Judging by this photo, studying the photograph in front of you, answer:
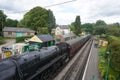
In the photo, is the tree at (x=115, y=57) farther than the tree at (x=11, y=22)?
No

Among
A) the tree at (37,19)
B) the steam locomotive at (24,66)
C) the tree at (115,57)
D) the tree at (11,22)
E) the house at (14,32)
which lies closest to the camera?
the steam locomotive at (24,66)

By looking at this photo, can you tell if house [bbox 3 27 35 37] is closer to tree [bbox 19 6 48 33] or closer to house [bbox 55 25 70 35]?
tree [bbox 19 6 48 33]

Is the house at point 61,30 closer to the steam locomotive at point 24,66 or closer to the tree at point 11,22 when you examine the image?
the tree at point 11,22

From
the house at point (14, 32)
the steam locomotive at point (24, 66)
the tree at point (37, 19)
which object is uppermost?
the tree at point (37, 19)

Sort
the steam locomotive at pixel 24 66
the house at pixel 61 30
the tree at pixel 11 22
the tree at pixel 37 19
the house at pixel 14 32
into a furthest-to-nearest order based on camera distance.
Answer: the tree at pixel 11 22, the house at pixel 61 30, the tree at pixel 37 19, the house at pixel 14 32, the steam locomotive at pixel 24 66

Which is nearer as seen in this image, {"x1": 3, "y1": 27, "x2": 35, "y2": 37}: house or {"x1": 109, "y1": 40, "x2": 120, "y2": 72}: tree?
{"x1": 109, "y1": 40, "x2": 120, "y2": 72}: tree

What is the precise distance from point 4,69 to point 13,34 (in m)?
63.3

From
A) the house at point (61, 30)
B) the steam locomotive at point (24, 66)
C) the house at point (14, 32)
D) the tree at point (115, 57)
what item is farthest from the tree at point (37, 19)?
the tree at point (115, 57)

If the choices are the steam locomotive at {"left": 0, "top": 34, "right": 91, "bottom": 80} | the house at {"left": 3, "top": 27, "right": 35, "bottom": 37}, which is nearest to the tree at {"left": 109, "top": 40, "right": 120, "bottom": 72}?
the steam locomotive at {"left": 0, "top": 34, "right": 91, "bottom": 80}

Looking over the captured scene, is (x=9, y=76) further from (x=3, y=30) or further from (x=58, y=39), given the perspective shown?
(x=3, y=30)

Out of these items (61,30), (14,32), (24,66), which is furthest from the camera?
(61,30)

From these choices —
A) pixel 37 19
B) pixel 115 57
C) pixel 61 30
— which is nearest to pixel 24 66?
pixel 115 57

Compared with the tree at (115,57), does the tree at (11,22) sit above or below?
above

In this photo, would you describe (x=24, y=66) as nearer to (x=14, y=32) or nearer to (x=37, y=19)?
(x=37, y=19)
